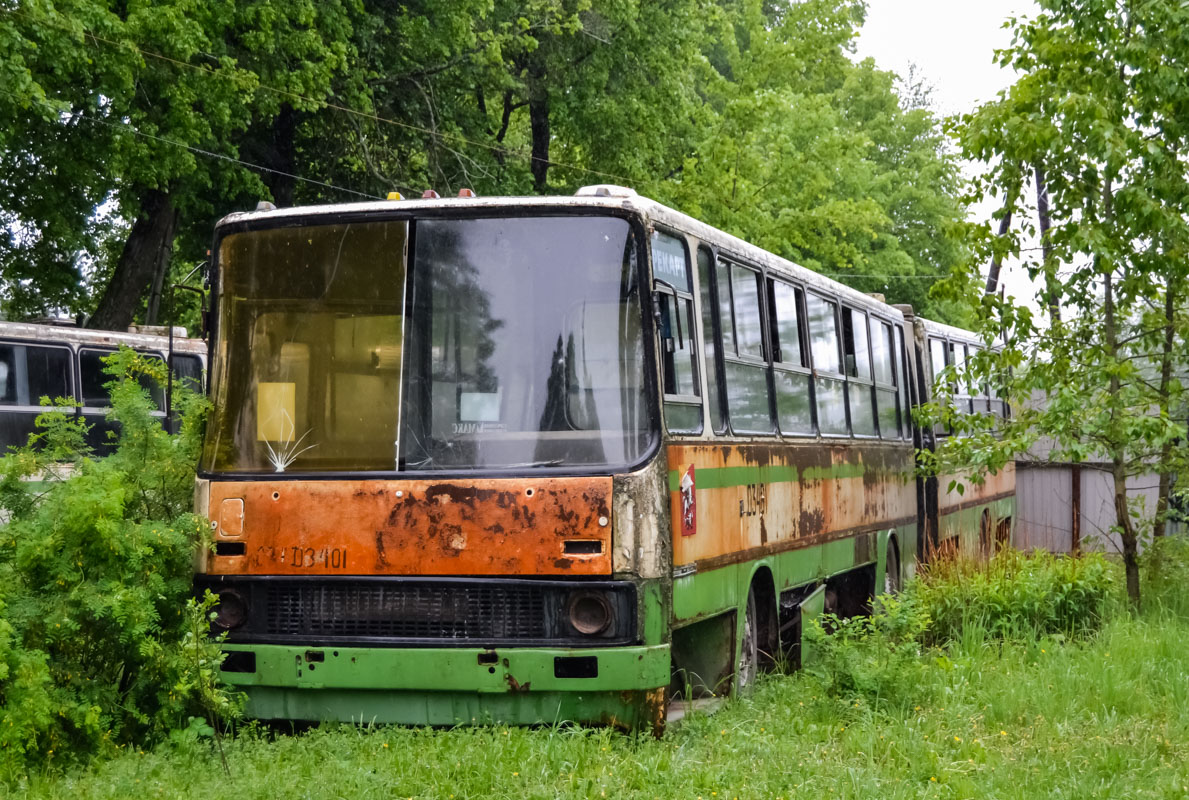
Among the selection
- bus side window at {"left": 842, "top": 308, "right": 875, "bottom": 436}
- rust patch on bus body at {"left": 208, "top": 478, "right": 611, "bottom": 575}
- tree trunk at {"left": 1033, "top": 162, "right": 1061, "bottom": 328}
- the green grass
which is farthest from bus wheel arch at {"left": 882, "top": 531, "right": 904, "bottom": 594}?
rust patch on bus body at {"left": 208, "top": 478, "right": 611, "bottom": 575}

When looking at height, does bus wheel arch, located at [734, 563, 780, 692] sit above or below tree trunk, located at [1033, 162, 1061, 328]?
below

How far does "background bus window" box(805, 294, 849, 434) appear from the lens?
11758 millimetres

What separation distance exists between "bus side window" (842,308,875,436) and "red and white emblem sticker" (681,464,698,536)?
479cm

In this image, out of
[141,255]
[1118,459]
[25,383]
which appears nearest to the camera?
[1118,459]

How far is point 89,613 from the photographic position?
24.7ft

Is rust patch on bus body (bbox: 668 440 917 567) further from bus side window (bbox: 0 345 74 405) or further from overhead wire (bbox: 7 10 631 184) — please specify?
overhead wire (bbox: 7 10 631 184)

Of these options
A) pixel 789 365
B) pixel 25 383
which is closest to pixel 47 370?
pixel 25 383

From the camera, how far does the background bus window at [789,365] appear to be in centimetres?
1062

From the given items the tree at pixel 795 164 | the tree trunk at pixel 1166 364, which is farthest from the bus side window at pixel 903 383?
the tree at pixel 795 164

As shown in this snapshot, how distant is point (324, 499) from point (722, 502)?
2303 millimetres

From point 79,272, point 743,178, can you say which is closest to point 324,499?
point 79,272

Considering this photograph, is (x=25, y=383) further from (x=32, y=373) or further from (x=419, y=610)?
(x=419, y=610)

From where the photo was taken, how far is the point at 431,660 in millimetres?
7703

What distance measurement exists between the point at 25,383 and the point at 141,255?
476 cm
